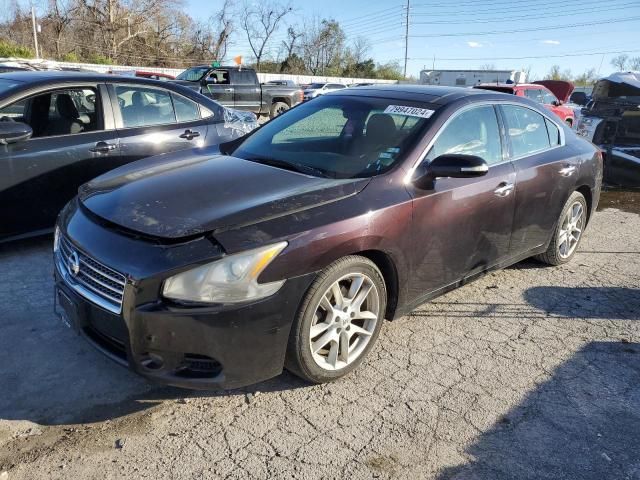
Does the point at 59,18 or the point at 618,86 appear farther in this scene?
the point at 59,18

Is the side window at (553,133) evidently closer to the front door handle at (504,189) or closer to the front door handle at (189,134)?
the front door handle at (504,189)

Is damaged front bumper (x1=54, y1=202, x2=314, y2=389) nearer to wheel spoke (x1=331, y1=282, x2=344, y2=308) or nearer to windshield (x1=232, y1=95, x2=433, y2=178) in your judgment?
wheel spoke (x1=331, y1=282, x2=344, y2=308)

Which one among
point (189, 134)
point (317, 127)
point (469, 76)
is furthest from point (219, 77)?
→ point (469, 76)

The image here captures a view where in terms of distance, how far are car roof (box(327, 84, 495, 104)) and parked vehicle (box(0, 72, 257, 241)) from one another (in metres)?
2.13

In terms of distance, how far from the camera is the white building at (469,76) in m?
28.8

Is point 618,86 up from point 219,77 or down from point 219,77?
down

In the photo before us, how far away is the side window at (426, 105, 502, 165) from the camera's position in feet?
11.5

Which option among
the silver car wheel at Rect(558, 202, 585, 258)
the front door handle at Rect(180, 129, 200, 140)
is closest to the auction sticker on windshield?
the silver car wheel at Rect(558, 202, 585, 258)

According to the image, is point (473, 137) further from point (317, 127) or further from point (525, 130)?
point (317, 127)

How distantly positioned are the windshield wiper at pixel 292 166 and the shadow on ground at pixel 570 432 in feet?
5.79

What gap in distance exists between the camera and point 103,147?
491cm

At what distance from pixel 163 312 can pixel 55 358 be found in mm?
1216

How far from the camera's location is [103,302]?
2.54 metres

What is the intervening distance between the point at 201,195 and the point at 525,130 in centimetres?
277
